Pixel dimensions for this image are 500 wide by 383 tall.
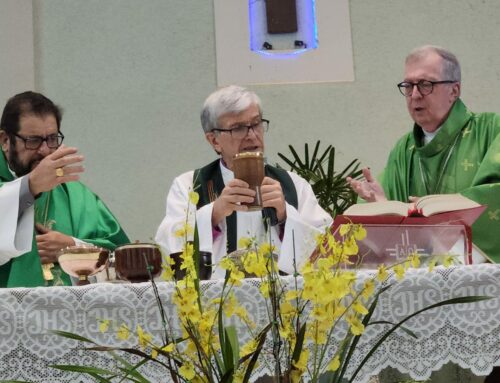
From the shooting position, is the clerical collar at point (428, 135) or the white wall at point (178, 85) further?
the white wall at point (178, 85)

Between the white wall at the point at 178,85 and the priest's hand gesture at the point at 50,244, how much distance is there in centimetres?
220

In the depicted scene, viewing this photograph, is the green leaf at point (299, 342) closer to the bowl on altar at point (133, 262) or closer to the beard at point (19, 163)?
the bowl on altar at point (133, 262)

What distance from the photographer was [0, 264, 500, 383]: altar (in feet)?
9.20

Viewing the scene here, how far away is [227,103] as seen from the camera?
4812mm

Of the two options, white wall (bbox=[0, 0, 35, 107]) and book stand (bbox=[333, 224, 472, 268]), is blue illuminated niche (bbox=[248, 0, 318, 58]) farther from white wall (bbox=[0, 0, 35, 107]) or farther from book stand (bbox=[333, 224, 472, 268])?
book stand (bbox=[333, 224, 472, 268])

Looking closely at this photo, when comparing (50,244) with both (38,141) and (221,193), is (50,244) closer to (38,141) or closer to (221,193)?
(38,141)

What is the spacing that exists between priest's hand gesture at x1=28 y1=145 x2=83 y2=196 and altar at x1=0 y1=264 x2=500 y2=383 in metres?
1.30

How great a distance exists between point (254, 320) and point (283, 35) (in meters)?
4.28

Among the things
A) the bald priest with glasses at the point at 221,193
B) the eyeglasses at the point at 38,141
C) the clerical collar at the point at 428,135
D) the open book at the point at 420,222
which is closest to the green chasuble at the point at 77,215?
the eyeglasses at the point at 38,141

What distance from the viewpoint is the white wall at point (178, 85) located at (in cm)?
675

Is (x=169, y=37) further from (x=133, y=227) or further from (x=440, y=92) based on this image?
(x=440, y=92)

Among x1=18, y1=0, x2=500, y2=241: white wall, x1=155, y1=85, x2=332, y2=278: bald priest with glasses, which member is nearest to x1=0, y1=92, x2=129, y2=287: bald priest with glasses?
x1=155, y1=85, x2=332, y2=278: bald priest with glasses

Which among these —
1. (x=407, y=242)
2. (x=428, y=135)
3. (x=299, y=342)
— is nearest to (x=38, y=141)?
(x=428, y=135)

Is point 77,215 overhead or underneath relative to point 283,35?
underneath
